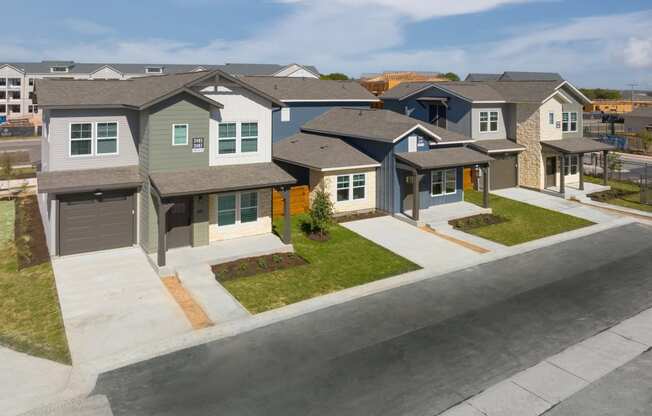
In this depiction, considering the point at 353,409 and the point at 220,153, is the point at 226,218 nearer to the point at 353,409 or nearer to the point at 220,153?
the point at 220,153

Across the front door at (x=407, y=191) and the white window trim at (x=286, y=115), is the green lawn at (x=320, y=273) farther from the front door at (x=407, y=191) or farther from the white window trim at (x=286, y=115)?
the white window trim at (x=286, y=115)

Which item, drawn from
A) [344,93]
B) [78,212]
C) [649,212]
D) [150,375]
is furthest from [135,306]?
[649,212]

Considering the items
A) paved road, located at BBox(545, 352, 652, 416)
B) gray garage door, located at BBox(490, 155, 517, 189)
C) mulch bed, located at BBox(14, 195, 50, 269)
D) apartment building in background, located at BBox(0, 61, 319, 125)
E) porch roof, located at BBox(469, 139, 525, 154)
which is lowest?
paved road, located at BBox(545, 352, 652, 416)

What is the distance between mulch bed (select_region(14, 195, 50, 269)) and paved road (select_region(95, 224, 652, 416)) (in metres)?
10.3

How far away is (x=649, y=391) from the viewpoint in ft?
35.0

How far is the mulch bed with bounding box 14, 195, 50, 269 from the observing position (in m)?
18.9

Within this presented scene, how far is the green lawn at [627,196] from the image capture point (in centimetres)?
3031

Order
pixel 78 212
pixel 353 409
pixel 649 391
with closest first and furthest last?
pixel 353 409 → pixel 649 391 → pixel 78 212

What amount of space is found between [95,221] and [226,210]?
5467mm

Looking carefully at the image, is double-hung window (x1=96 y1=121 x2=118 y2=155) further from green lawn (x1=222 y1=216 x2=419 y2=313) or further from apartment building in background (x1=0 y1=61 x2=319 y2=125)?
apartment building in background (x1=0 y1=61 x2=319 y2=125)

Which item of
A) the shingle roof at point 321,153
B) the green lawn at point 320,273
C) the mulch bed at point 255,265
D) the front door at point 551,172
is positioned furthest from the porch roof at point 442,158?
the mulch bed at point 255,265

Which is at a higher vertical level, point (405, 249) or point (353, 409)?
point (405, 249)

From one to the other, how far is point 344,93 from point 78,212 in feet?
73.3

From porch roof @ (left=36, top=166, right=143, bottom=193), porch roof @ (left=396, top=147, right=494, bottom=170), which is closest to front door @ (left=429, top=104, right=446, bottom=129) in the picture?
porch roof @ (left=396, top=147, right=494, bottom=170)
